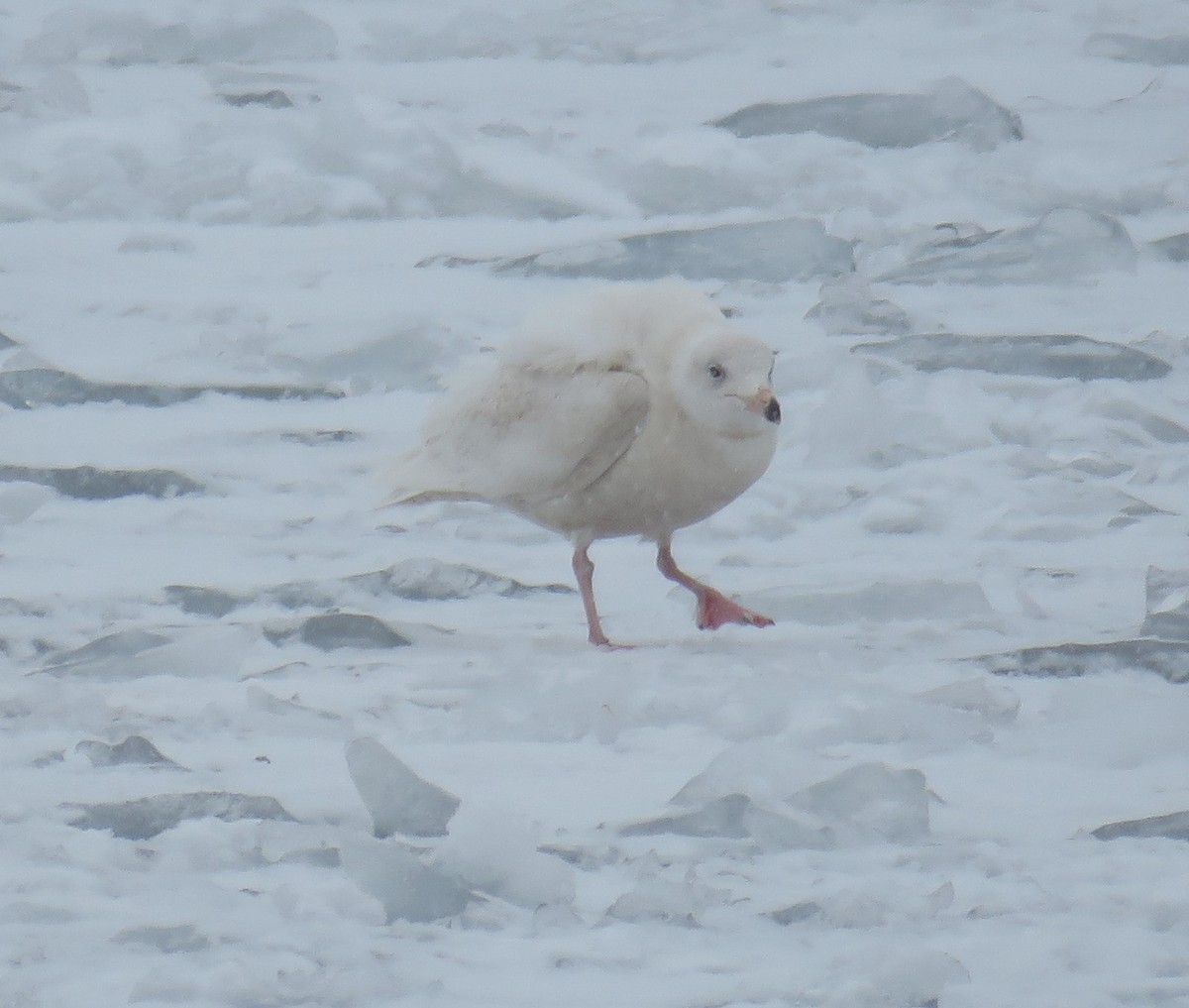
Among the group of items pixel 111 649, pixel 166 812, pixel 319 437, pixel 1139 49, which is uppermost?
pixel 1139 49

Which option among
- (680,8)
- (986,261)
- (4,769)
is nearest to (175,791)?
(4,769)

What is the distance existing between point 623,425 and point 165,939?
1.75 m

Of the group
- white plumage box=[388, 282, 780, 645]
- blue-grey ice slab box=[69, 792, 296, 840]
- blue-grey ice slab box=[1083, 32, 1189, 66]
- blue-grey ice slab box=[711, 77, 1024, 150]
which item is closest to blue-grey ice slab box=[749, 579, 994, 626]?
white plumage box=[388, 282, 780, 645]

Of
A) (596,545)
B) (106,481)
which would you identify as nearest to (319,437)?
(106,481)

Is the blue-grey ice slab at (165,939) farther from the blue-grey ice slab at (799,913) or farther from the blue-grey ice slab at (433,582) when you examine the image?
the blue-grey ice slab at (433,582)

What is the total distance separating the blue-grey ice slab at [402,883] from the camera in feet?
8.17

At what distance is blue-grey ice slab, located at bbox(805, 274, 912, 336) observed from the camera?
19.0 ft

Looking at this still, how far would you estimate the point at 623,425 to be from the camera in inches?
155

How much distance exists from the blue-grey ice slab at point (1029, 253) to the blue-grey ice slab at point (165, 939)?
13.5ft

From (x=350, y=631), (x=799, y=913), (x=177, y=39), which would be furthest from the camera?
(x=177, y=39)

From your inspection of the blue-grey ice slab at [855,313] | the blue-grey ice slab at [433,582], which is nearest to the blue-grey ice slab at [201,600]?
the blue-grey ice slab at [433,582]

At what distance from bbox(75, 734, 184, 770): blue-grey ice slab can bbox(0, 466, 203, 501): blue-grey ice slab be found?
1.65 meters

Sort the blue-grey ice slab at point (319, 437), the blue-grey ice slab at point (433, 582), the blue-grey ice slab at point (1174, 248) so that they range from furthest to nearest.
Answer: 1. the blue-grey ice slab at point (1174, 248)
2. the blue-grey ice slab at point (319, 437)
3. the blue-grey ice slab at point (433, 582)

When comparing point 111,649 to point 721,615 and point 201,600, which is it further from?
point 721,615
